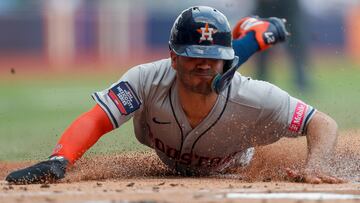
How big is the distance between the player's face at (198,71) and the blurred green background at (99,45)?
757cm

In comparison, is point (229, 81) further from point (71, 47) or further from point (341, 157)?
point (71, 47)

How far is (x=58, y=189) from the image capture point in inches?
215

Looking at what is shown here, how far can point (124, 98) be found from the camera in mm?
6223

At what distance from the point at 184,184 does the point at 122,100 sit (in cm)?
72

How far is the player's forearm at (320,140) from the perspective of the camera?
6.21m

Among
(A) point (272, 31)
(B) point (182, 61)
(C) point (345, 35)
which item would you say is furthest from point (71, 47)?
(B) point (182, 61)

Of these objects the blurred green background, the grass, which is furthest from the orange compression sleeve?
the blurred green background

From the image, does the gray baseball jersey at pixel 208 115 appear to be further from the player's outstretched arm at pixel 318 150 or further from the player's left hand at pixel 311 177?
the player's left hand at pixel 311 177

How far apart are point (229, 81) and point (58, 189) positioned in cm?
128

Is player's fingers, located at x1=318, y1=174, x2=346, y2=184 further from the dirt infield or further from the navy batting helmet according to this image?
the navy batting helmet

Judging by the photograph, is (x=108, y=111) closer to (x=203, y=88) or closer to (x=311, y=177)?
(x=203, y=88)

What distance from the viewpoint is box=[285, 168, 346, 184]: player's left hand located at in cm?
594

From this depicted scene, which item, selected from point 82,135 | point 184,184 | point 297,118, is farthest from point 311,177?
point 82,135

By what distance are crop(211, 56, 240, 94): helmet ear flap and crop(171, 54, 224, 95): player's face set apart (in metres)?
0.03
